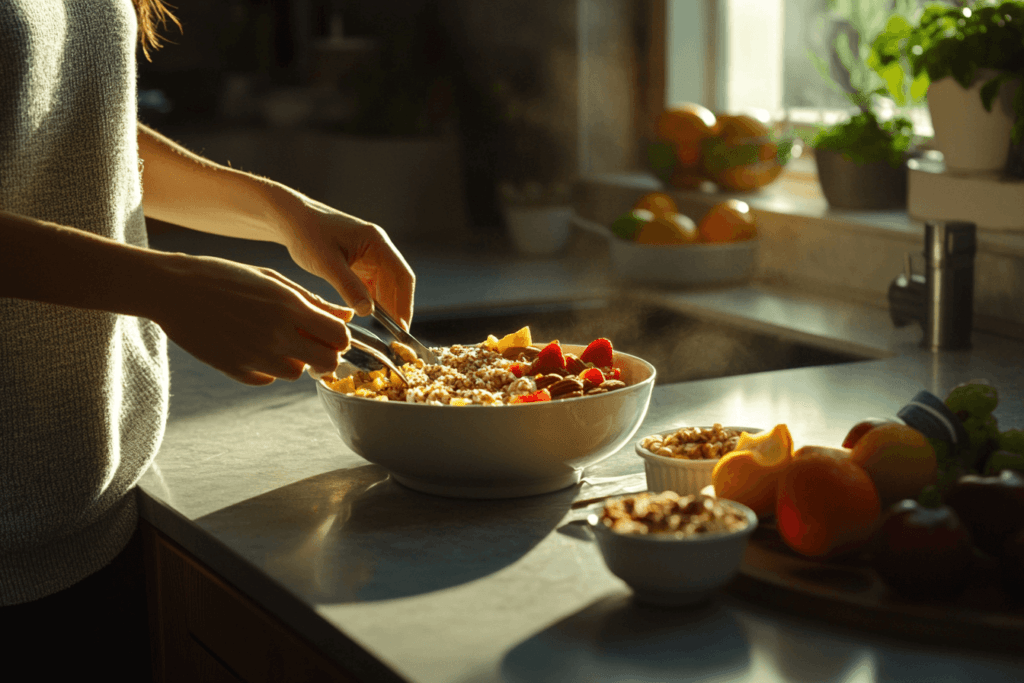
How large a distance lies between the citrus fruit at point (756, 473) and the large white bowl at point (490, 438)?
0.11m

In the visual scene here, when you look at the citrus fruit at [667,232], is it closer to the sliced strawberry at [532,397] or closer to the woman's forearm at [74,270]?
the sliced strawberry at [532,397]

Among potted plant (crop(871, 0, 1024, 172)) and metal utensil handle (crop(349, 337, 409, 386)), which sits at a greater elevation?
potted plant (crop(871, 0, 1024, 172))

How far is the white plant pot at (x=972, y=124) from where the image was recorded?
1.62 metres

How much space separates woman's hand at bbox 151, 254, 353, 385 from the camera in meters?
0.77

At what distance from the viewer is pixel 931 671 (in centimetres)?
65

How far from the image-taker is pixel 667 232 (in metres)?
1.97

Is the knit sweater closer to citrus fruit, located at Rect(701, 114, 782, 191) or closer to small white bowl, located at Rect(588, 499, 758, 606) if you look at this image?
small white bowl, located at Rect(588, 499, 758, 606)

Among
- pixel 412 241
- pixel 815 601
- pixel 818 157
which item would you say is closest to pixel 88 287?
pixel 815 601

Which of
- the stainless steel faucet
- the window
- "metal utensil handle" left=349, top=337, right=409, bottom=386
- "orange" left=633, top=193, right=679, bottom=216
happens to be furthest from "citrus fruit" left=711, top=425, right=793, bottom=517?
the window

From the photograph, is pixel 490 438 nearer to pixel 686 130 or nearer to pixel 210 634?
pixel 210 634

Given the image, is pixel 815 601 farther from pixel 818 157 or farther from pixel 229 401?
pixel 818 157

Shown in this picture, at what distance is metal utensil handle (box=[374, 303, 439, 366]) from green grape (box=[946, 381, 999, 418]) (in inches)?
18.3

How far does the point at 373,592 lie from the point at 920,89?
156 cm

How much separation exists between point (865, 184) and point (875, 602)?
4.41 feet
